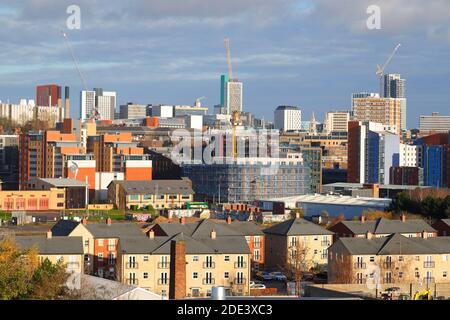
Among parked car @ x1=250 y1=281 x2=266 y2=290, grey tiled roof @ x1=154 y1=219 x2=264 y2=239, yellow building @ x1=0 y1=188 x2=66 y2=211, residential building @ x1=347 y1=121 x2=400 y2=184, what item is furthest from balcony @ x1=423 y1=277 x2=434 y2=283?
residential building @ x1=347 y1=121 x2=400 y2=184

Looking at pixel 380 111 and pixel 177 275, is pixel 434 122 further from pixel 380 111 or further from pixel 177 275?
pixel 177 275

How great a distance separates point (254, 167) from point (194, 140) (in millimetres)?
11004

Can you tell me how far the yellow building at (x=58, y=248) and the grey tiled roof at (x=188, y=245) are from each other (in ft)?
1.88

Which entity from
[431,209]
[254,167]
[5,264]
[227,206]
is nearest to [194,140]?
[254,167]

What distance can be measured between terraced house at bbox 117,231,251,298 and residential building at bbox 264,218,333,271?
1.84 metres

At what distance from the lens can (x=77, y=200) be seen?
2552 cm

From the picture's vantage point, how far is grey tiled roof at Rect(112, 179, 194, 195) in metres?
25.7

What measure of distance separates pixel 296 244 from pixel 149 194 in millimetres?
11865

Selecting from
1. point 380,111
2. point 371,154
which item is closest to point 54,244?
point 371,154

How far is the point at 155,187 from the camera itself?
26.1 metres

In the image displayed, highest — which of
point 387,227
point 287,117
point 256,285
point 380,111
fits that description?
point 287,117

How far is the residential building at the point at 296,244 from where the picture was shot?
559 inches

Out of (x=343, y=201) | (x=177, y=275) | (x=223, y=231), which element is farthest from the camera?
(x=343, y=201)
